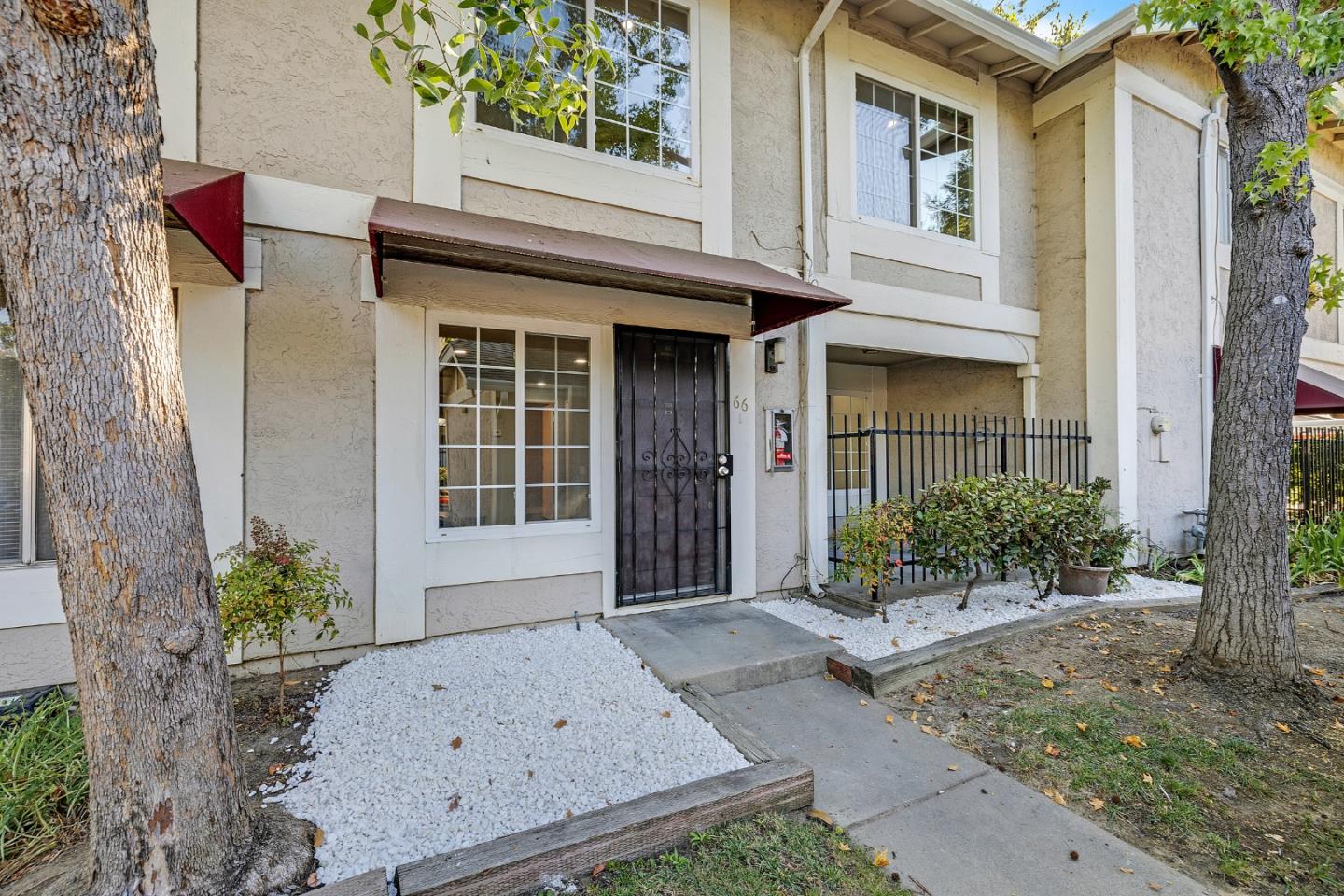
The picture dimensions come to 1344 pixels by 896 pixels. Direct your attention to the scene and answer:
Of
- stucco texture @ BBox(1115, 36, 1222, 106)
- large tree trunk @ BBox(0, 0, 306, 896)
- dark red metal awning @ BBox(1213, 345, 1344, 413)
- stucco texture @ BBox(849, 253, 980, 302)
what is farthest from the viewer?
dark red metal awning @ BBox(1213, 345, 1344, 413)

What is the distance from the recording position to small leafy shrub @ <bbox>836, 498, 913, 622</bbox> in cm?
507

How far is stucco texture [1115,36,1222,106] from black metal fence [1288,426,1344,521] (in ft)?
19.8

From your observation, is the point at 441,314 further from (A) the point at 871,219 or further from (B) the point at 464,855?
(A) the point at 871,219

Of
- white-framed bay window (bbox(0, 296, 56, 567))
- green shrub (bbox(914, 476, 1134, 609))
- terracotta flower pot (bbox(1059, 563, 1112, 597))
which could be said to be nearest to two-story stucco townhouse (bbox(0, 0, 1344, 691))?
white-framed bay window (bbox(0, 296, 56, 567))

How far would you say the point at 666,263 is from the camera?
177 inches

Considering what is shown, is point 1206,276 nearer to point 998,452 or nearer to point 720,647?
point 998,452

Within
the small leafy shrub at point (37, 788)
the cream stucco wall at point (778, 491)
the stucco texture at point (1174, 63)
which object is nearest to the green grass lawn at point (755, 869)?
the small leafy shrub at point (37, 788)

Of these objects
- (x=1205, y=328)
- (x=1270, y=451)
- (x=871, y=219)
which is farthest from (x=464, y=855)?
(x=1205, y=328)

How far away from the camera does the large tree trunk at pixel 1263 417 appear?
393 cm

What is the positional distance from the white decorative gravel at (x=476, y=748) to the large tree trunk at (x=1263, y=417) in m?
3.73

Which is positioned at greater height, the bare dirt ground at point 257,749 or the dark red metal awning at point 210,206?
the dark red metal awning at point 210,206

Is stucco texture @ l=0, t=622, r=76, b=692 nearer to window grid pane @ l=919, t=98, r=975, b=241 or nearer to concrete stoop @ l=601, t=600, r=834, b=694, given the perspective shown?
concrete stoop @ l=601, t=600, r=834, b=694

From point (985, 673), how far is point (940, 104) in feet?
21.6

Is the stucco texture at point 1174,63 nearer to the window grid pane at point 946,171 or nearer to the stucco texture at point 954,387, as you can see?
the window grid pane at point 946,171
